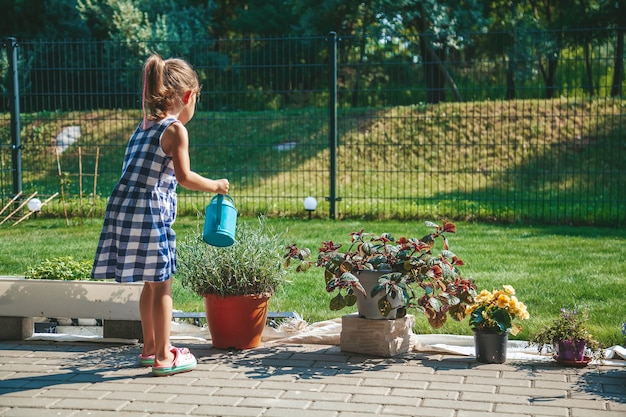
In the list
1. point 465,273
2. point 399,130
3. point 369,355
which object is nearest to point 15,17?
point 399,130

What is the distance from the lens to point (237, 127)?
15617 millimetres

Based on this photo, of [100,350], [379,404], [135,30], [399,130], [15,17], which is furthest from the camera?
[15,17]

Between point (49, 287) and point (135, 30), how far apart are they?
Answer: 18155 mm

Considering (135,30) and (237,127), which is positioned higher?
(135,30)

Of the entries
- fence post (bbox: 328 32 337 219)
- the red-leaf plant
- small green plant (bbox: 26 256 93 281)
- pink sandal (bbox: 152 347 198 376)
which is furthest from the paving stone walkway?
fence post (bbox: 328 32 337 219)

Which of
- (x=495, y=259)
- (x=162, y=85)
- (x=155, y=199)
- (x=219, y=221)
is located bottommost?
(x=495, y=259)

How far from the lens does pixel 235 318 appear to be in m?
5.04

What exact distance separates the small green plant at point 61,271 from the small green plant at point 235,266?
70cm

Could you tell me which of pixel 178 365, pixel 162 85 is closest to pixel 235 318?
pixel 178 365

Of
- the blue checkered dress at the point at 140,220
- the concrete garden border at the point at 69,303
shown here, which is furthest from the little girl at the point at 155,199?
the concrete garden border at the point at 69,303

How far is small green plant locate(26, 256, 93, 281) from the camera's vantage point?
5.43m

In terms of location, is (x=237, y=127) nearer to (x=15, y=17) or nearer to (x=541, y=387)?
(x=541, y=387)

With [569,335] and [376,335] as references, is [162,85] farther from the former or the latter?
[569,335]

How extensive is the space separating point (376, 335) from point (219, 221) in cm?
113
